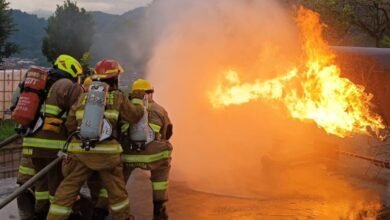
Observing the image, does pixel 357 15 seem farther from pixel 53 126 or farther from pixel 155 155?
pixel 53 126

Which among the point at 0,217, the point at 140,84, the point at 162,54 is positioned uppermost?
the point at 162,54

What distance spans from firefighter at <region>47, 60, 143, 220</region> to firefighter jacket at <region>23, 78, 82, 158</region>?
172mm

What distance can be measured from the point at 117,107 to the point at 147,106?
34.2 inches

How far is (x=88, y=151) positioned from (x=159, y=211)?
1.42 m

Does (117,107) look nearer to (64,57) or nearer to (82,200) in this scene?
(64,57)

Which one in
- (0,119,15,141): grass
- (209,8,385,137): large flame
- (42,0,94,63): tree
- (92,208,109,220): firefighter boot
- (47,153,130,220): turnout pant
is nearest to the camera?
(47,153,130,220): turnout pant

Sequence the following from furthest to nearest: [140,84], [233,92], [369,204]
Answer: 1. [233,92]
2. [369,204]
3. [140,84]

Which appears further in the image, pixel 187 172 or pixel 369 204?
pixel 187 172

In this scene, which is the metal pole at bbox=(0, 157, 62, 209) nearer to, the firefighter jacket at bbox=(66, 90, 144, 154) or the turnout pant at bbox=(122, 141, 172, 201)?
the firefighter jacket at bbox=(66, 90, 144, 154)

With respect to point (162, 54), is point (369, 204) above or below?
below

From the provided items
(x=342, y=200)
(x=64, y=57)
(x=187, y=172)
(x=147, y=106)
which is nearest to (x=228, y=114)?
(x=187, y=172)

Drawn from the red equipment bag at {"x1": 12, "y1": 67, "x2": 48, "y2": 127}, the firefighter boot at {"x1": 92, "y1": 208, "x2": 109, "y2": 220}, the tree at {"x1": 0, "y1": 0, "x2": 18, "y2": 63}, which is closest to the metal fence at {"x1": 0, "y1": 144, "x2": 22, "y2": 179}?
the firefighter boot at {"x1": 92, "y1": 208, "x2": 109, "y2": 220}

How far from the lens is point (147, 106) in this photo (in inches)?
241

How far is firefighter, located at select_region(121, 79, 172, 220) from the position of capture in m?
5.90
